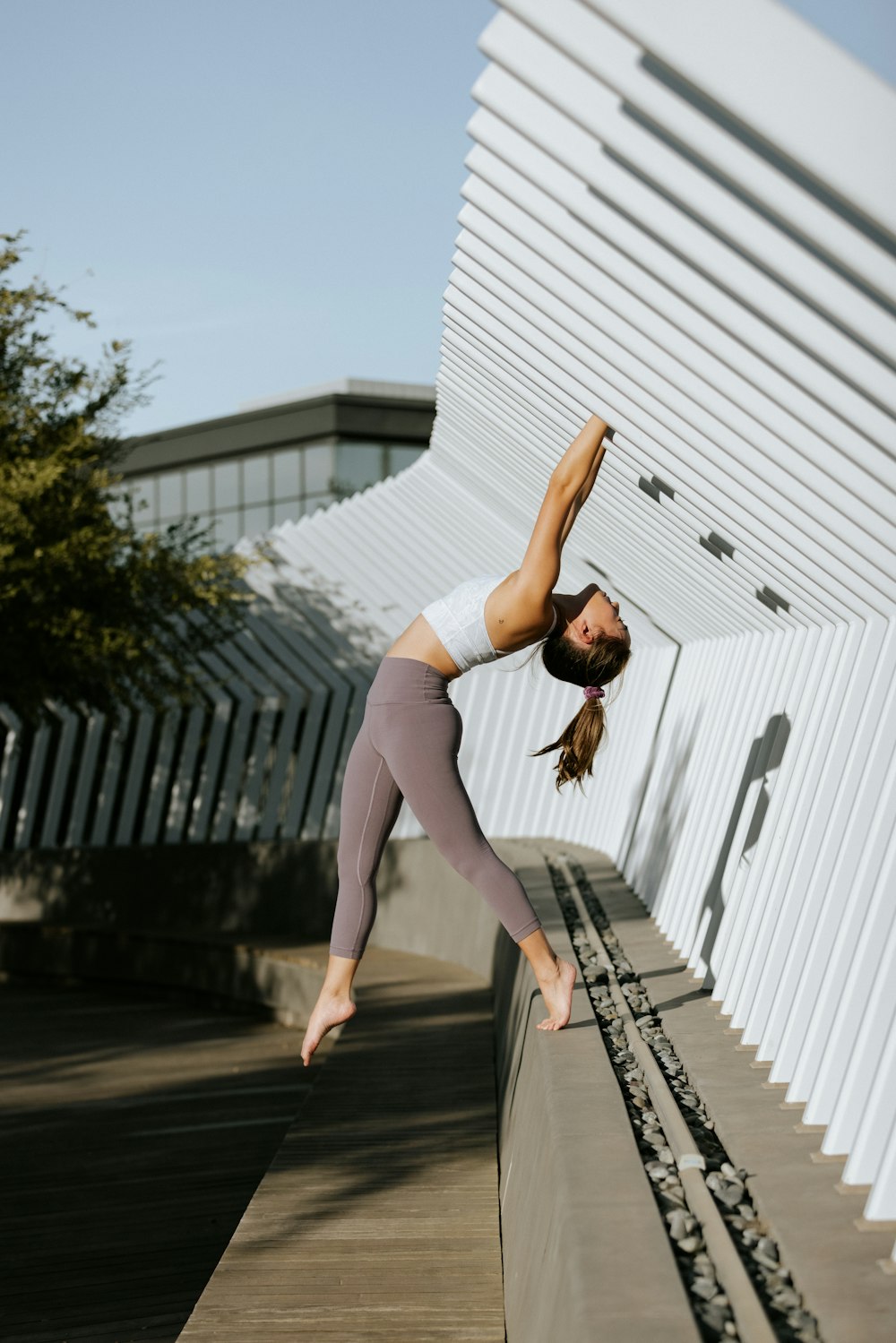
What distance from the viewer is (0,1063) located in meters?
9.64

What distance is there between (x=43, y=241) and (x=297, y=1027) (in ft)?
23.4

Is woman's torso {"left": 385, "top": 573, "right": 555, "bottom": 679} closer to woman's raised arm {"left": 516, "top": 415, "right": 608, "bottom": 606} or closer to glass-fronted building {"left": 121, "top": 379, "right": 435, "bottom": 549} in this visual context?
woman's raised arm {"left": 516, "top": 415, "right": 608, "bottom": 606}

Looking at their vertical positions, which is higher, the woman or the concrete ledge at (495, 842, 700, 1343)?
the woman

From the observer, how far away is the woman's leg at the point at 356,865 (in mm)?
4355

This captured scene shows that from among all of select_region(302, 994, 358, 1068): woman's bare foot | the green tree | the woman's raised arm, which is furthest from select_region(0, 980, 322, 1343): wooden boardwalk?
the green tree

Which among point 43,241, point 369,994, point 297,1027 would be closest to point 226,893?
point 297,1027

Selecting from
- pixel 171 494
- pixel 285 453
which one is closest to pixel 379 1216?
pixel 285 453

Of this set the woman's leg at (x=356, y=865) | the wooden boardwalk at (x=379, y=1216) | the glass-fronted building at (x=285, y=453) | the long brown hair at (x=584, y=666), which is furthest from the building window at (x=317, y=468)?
the long brown hair at (x=584, y=666)

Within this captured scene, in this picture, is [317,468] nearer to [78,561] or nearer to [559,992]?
[78,561]

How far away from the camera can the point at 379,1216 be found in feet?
14.4

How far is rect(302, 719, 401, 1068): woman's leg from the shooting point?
436 cm

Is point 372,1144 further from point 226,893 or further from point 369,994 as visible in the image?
point 226,893

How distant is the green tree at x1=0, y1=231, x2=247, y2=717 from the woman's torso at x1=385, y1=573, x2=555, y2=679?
26.0ft

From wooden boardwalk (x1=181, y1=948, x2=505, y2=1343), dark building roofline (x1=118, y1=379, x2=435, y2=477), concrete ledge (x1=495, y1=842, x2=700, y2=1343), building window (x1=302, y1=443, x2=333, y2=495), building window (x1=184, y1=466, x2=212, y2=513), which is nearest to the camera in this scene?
concrete ledge (x1=495, y1=842, x2=700, y2=1343)
